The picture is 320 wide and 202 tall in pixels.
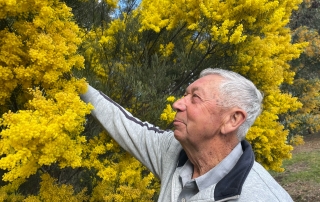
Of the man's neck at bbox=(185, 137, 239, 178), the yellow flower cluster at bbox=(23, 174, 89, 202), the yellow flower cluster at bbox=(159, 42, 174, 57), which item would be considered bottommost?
the yellow flower cluster at bbox=(23, 174, 89, 202)

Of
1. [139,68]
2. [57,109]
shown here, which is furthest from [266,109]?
[57,109]

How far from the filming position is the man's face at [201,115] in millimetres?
2002

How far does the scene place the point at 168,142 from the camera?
7.87 feet

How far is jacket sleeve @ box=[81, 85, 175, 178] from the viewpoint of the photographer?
2443mm

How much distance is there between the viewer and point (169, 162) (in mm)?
2277

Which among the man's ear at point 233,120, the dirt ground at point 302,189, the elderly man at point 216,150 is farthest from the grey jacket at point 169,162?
the dirt ground at point 302,189

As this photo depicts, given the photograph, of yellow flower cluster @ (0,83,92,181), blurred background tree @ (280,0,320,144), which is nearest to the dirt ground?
blurred background tree @ (280,0,320,144)

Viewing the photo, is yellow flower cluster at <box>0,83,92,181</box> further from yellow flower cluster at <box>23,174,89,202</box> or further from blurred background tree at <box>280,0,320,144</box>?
blurred background tree at <box>280,0,320,144</box>

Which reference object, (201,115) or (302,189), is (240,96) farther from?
(302,189)

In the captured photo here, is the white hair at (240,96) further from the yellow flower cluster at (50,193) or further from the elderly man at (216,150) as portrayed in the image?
the yellow flower cluster at (50,193)

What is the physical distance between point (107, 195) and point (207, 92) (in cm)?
160

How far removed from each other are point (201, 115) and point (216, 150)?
0.67 feet

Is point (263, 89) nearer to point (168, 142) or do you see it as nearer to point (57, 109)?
point (168, 142)

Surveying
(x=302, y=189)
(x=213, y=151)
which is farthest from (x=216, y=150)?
(x=302, y=189)
